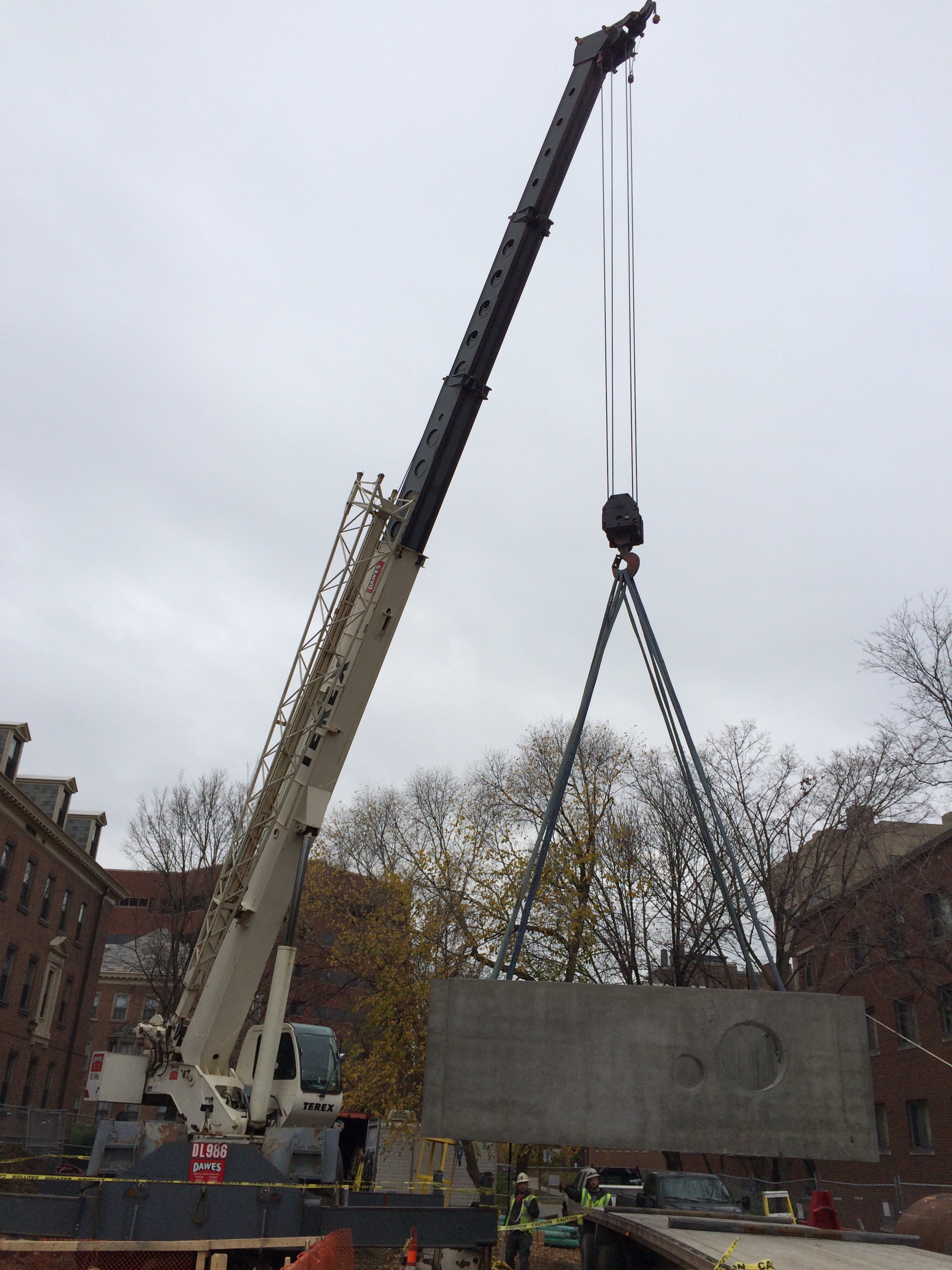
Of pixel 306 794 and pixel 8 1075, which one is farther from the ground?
pixel 306 794

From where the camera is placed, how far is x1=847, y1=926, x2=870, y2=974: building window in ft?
73.5

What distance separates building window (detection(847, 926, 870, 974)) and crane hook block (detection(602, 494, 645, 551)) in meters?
15.4

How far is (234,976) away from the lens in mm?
10984

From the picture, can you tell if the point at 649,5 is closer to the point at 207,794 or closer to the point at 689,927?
the point at 689,927

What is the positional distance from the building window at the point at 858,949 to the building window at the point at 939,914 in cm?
157

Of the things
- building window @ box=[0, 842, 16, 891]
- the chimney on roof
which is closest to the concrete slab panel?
the chimney on roof

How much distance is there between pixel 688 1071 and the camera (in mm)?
7688

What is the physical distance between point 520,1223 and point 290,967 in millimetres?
4272

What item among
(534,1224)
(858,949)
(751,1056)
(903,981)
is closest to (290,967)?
(534,1224)

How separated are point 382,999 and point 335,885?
9.92 metres

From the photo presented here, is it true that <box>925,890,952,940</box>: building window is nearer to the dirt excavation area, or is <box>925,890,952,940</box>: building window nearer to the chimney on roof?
the chimney on roof

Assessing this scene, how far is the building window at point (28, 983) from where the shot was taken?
31.6 m

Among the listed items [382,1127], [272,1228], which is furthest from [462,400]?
[382,1127]

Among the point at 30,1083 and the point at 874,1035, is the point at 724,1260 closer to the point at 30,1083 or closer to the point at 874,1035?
the point at 874,1035
